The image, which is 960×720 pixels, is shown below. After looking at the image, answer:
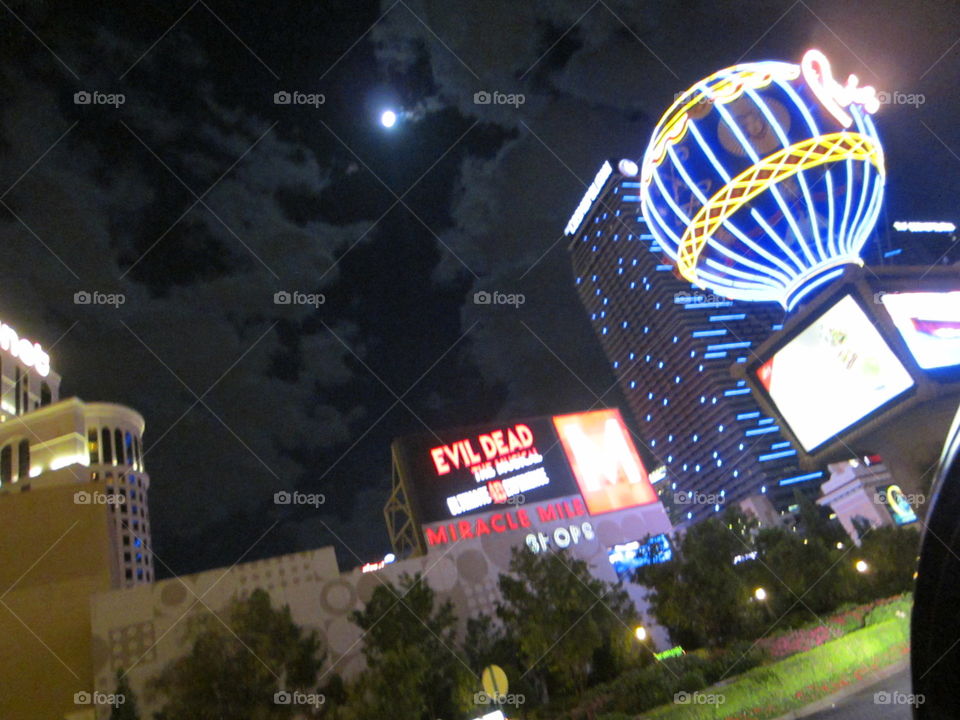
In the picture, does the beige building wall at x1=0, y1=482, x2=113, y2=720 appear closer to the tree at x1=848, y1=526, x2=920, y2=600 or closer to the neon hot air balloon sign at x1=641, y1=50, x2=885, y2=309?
the neon hot air balloon sign at x1=641, y1=50, x2=885, y2=309

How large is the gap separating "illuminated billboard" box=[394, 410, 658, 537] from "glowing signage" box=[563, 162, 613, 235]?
4978 centimetres

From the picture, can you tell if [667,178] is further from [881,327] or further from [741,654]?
[741,654]

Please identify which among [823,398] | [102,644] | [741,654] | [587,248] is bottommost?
[741,654]

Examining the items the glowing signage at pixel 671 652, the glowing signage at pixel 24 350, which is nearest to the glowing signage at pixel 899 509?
the glowing signage at pixel 671 652

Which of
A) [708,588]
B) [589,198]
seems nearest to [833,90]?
[708,588]

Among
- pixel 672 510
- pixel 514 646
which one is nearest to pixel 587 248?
pixel 672 510

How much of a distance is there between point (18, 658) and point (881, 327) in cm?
2622

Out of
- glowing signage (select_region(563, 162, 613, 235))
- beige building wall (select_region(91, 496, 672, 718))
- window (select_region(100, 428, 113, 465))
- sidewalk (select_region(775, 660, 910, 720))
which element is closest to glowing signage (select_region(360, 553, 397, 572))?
beige building wall (select_region(91, 496, 672, 718))

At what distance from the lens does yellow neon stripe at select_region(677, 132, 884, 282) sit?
14609mm

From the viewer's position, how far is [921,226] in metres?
84.1

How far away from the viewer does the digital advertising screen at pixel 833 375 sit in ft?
41.9

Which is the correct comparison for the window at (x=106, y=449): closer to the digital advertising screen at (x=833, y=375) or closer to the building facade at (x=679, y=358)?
the digital advertising screen at (x=833, y=375)

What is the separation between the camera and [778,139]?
14.7 metres

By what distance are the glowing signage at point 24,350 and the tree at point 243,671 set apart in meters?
38.1
